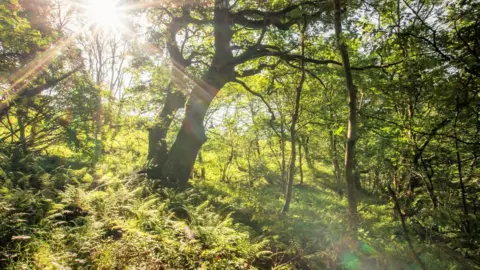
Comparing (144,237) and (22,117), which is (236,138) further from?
(144,237)

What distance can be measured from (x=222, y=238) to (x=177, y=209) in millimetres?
2914

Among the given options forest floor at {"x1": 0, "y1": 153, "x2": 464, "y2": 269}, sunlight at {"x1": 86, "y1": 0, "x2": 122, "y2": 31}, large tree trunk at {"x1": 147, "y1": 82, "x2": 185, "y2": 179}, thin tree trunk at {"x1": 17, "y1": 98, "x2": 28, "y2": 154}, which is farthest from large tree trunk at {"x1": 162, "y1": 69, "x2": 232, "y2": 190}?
thin tree trunk at {"x1": 17, "y1": 98, "x2": 28, "y2": 154}

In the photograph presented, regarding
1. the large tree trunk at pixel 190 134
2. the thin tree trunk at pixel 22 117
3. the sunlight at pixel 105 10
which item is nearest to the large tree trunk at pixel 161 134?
the large tree trunk at pixel 190 134

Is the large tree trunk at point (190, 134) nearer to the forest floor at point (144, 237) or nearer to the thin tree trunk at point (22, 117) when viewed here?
the forest floor at point (144, 237)

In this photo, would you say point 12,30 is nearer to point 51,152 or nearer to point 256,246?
point 256,246

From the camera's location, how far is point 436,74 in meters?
3.85

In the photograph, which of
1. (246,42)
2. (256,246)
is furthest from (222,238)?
(246,42)

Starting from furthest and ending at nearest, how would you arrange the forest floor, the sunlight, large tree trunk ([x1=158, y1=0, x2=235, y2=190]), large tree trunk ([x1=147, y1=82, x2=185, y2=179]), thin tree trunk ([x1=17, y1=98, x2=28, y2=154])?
large tree trunk ([x1=147, y1=82, x2=185, y2=179]) < large tree trunk ([x1=158, y1=0, x2=235, y2=190]) < the sunlight < thin tree trunk ([x1=17, y1=98, x2=28, y2=154]) < the forest floor

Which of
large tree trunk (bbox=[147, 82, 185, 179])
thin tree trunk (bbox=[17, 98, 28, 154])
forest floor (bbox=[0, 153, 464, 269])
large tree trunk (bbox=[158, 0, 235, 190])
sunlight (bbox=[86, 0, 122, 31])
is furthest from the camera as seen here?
large tree trunk (bbox=[147, 82, 185, 179])

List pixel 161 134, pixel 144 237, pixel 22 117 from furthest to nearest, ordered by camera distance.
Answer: pixel 161 134 → pixel 22 117 → pixel 144 237

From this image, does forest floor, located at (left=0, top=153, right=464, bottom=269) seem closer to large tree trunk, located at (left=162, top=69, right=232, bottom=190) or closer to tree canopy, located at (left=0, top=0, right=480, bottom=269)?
tree canopy, located at (left=0, top=0, right=480, bottom=269)

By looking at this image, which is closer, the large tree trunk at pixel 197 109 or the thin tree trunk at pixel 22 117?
the thin tree trunk at pixel 22 117

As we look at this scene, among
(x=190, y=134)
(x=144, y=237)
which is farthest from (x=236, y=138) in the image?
(x=144, y=237)

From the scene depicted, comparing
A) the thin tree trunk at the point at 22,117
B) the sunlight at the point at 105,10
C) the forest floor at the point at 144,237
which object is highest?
the sunlight at the point at 105,10
